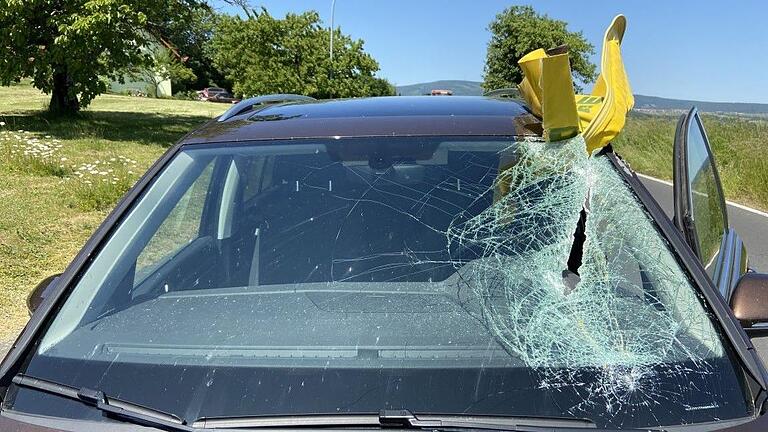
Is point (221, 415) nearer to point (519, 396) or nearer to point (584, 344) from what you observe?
point (519, 396)

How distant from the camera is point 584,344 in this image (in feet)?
5.31

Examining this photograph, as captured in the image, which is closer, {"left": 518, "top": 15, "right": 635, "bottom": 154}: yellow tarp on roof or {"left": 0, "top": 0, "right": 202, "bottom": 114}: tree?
{"left": 518, "top": 15, "right": 635, "bottom": 154}: yellow tarp on roof

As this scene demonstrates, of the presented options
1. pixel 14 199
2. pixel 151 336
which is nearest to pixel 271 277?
pixel 151 336

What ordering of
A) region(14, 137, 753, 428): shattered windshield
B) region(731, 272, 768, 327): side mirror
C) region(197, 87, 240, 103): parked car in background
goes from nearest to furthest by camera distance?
region(14, 137, 753, 428): shattered windshield → region(731, 272, 768, 327): side mirror → region(197, 87, 240, 103): parked car in background

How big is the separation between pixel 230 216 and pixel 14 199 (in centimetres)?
745

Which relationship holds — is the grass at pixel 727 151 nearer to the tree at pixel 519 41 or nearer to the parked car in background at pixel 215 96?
the tree at pixel 519 41

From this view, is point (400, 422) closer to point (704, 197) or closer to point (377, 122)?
point (377, 122)

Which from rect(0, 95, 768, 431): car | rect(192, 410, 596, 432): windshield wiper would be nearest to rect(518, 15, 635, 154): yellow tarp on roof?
rect(0, 95, 768, 431): car

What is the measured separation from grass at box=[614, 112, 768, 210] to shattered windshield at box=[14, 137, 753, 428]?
729cm

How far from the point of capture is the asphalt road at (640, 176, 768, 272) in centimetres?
699

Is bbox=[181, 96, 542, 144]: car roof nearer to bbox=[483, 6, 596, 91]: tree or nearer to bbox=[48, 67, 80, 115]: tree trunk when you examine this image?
bbox=[48, 67, 80, 115]: tree trunk

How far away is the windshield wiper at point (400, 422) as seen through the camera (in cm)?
133

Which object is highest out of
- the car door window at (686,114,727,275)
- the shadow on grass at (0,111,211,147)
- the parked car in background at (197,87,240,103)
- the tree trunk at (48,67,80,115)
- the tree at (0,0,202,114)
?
the tree at (0,0,202,114)

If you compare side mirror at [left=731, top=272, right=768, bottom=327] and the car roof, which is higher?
the car roof
